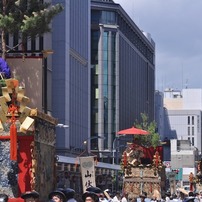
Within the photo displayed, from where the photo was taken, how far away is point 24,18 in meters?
21.3

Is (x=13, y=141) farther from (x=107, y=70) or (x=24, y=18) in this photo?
(x=107, y=70)

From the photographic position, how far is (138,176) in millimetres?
41688

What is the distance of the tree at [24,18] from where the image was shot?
20422 mm

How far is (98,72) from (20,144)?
114m

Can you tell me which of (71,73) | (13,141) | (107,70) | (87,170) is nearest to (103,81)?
(107,70)

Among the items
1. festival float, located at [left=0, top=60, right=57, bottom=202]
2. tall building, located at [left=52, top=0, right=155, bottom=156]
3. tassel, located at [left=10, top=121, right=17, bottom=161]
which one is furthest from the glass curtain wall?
tassel, located at [left=10, top=121, right=17, bottom=161]

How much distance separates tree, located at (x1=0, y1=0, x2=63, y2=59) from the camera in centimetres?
2042

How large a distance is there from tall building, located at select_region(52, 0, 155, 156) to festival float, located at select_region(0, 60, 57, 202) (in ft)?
245

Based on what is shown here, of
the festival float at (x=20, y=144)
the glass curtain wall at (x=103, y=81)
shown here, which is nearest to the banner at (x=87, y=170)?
the festival float at (x=20, y=144)

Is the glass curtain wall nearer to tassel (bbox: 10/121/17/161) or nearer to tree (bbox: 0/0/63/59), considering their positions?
tree (bbox: 0/0/63/59)

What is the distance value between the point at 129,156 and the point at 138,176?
1.07m

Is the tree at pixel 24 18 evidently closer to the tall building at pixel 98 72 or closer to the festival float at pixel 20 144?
the festival float at pixel 20 144

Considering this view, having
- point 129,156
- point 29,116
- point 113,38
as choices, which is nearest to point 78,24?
point 113,38

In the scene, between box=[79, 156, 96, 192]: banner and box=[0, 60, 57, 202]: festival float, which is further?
box=[79, 156, 96, 192]: banner
